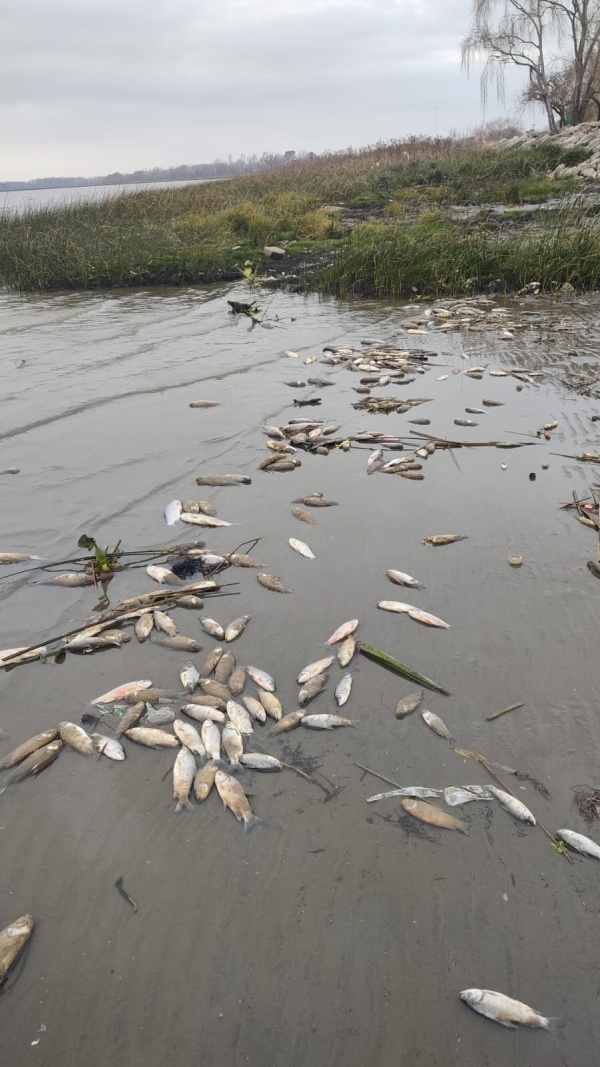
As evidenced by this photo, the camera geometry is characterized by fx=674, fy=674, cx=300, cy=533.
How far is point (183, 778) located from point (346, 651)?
123 cm

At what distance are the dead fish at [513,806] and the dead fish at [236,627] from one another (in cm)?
178

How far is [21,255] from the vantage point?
19000 millimetres

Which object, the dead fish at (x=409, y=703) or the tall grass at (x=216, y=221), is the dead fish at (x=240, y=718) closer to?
the dead fish at (x=409, y=703)

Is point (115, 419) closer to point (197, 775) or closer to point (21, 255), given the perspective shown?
point (197, 775)

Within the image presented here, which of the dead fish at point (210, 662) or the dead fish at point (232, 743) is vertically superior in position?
the dead fish at point (210, 662)

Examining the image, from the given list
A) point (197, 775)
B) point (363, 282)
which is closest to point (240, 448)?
point (197, 775)

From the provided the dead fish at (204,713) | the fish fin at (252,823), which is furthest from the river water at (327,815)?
the dead fish at (204,713)

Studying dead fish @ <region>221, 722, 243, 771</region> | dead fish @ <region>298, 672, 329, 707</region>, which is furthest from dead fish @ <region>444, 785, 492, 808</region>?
dead fish @ <region>221, 722, 243, 771</region>

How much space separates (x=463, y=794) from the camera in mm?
3055

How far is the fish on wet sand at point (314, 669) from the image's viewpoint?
383 cm

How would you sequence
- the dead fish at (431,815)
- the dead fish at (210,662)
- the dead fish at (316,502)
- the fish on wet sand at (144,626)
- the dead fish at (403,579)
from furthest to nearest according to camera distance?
the dead fish at (316,502) → the dead fish at (403,579) → the fish on wet sand at (144,626) → the dead fish at (210,662) → the dead fish at (431,815)

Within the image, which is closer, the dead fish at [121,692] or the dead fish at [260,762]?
the dead fish at [260,762]

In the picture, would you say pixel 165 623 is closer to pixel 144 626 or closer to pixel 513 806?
pixel 144 626

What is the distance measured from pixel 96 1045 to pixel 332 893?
95 cm
